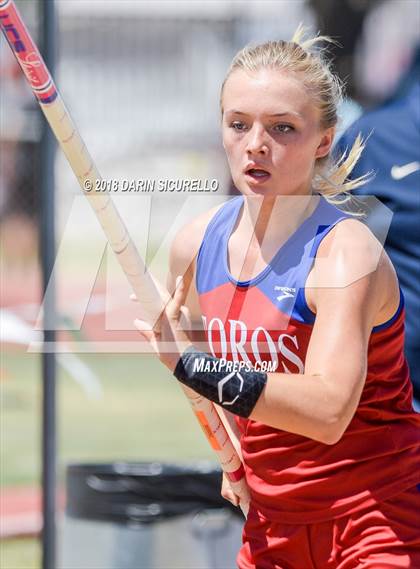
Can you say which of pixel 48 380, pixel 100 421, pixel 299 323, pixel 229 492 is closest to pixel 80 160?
pixel 299 323

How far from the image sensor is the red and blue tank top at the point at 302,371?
2.54 meters

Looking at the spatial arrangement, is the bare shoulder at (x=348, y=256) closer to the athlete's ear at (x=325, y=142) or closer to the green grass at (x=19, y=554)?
the athlete's ear at (x=325, y=142)

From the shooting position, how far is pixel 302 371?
2557mm

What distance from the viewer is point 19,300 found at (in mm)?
9188

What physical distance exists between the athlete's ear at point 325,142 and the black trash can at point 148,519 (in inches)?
94.5

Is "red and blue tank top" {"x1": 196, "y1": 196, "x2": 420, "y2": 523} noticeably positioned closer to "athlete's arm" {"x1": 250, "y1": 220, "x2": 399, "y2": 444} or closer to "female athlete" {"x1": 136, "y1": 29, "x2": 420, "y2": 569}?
"female athlete" {"x1": 136, "y1": 29, "x2": 420, "y2": 569}

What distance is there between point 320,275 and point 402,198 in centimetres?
130

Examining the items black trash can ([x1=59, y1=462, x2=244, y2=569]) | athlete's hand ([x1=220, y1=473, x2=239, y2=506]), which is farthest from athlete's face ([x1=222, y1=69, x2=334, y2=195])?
black trash can ([x1=59, y1=462, x2=244, y2=569])

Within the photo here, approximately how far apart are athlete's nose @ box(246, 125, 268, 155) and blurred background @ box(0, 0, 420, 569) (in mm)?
3196

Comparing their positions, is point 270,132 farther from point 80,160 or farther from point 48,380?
point 48,380

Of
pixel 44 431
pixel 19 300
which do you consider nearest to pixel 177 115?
pixel 19 300

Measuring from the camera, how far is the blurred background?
24.1 feet

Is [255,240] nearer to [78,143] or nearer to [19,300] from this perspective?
[78,143]

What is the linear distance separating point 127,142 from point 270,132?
26.8 feet
